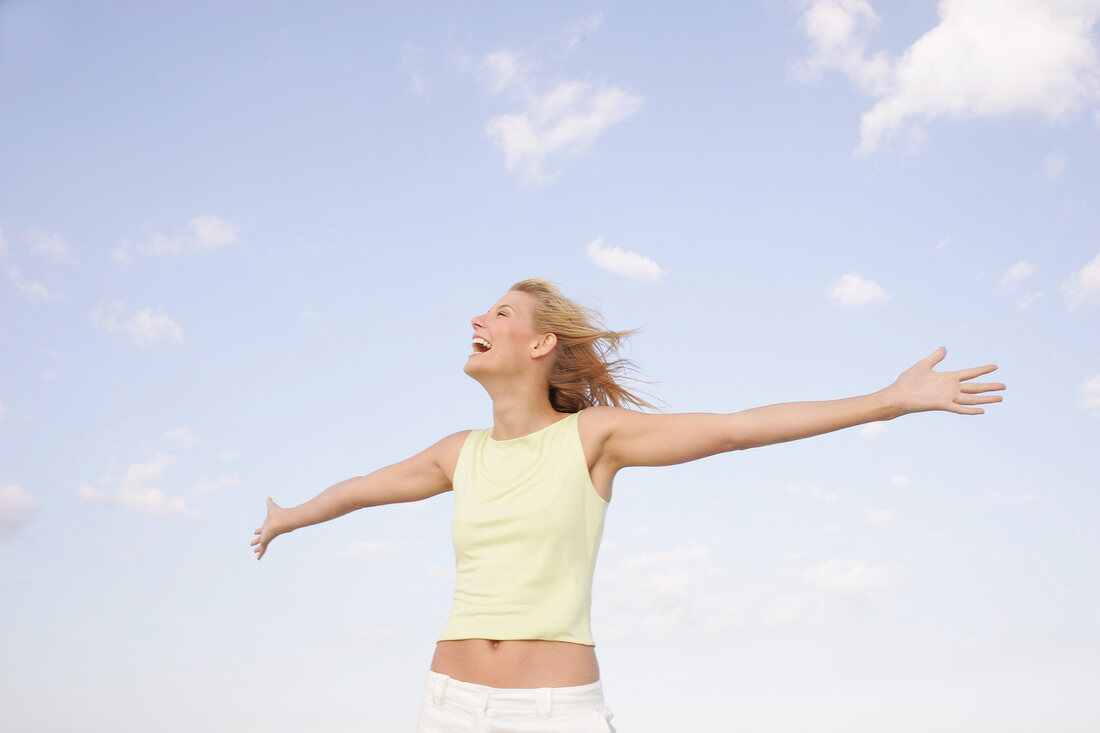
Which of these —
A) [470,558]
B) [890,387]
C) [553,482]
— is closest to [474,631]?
[470,558]

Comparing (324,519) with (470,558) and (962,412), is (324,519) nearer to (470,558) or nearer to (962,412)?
(470,558)

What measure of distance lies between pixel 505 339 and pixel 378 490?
1.19 metres

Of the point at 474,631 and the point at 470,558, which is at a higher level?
the point at 470,558

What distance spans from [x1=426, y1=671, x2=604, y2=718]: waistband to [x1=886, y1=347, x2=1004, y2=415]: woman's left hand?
1759 mm

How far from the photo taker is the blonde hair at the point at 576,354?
5086mm

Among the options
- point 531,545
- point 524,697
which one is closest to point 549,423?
point 531,545

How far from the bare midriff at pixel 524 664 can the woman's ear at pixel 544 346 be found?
1460mm

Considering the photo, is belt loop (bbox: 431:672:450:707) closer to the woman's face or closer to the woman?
the woman

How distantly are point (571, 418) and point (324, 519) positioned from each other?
5.87ft

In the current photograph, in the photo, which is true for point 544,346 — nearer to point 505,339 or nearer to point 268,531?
point 505,339

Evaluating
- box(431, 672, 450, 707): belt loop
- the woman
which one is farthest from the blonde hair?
box(431, 672, 450, 707): belt loop

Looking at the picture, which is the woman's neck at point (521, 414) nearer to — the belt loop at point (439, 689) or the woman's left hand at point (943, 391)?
the belt loop at point (439, 689)

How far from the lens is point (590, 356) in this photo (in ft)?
17.1

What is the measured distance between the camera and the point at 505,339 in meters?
4.91
